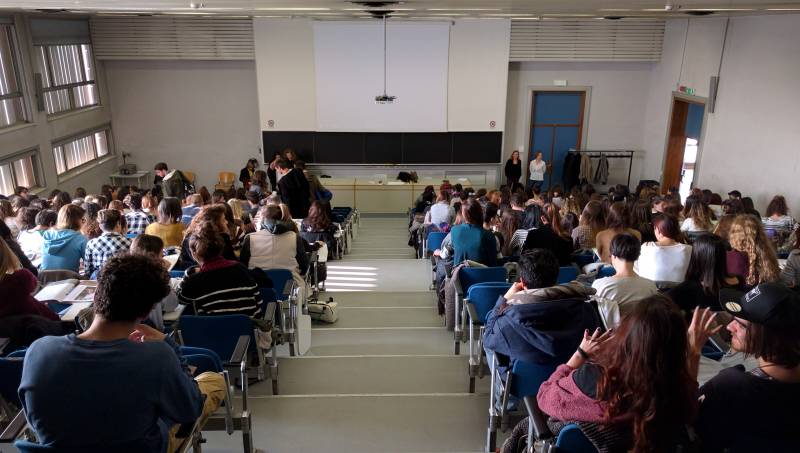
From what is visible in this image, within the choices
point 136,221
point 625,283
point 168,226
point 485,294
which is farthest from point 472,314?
point 136,221

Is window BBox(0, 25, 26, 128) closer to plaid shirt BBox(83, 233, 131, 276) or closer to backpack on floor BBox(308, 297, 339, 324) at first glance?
plaid shirt BBox(83, 233, 131, 276)

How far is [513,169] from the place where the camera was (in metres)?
12.9

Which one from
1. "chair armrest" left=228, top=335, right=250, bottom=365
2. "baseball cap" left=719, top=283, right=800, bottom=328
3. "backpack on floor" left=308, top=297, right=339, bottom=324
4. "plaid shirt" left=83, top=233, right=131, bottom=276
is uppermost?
"baseball cap" left=719, top=283, right=800, bottom=328

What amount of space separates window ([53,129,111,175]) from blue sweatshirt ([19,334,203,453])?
1069 centimetres

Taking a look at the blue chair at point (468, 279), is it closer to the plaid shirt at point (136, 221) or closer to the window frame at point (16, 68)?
the plaid shirt at point (136, 221)

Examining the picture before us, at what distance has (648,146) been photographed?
1334 centimetres

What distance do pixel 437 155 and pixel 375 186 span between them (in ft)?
5.54

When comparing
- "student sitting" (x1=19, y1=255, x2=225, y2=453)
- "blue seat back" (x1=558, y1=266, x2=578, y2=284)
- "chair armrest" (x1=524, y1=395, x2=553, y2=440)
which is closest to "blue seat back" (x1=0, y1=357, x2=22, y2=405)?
"student sitting" (x1=19, y1=255, x2=225, y2=453)

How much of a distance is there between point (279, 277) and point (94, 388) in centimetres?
282

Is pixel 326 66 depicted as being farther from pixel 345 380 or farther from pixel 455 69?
pixel 345 380

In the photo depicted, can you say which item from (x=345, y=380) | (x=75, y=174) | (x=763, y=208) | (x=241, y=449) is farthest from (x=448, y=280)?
(x=75, y=174)

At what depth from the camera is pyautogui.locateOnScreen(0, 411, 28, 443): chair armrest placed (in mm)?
2168

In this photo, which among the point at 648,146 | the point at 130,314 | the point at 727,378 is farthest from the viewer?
the point at 648,146

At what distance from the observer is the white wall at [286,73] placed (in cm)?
1209
